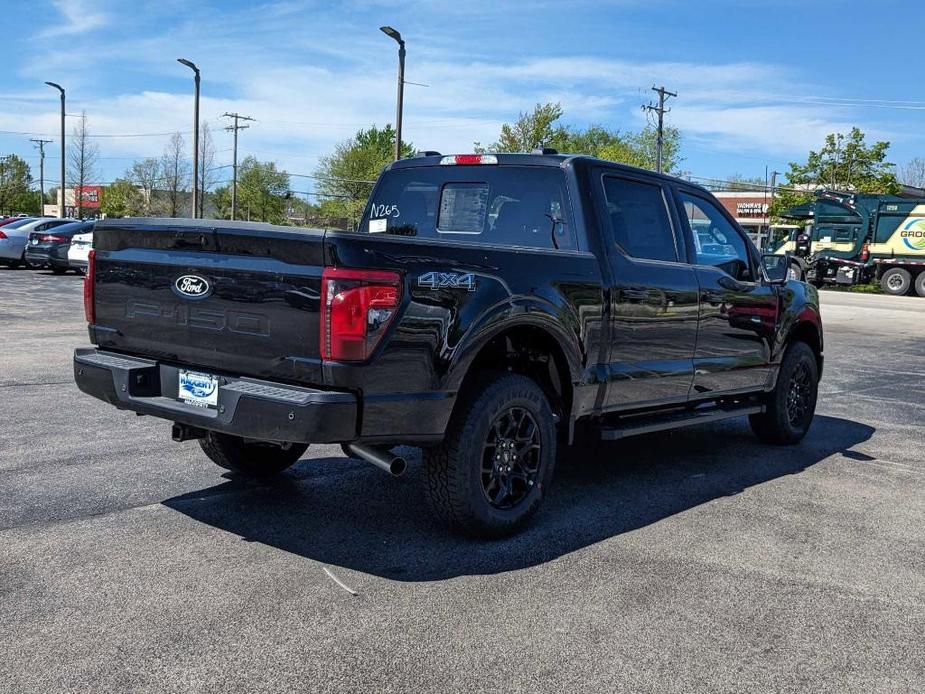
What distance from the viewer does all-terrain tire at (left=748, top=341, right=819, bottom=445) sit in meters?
7.02

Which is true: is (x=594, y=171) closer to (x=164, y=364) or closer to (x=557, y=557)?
(x=557, y=557)

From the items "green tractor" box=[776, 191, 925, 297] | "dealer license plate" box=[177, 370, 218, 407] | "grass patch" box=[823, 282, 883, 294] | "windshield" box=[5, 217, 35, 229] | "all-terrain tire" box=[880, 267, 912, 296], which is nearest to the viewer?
"dealer license plate" box=[177, 370, 218, 407]

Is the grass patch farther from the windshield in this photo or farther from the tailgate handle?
the tailgate handle

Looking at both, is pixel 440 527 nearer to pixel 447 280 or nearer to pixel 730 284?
pixel 447 280

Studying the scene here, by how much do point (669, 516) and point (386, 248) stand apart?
7.87 feet

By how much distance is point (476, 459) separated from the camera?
432 cm

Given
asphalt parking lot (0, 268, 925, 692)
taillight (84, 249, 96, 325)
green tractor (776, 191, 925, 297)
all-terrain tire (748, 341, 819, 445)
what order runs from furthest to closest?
green tractor (776, 191, 925, 297) → all-terrain tire (748, 341, 819, 445) → taillight (84, 249, 96, 325) → asphalt parking lot (0, 268, 925, 692)

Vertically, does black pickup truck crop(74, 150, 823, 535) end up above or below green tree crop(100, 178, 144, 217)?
below

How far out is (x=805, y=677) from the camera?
10.6 ft

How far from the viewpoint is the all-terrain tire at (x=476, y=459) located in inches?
168

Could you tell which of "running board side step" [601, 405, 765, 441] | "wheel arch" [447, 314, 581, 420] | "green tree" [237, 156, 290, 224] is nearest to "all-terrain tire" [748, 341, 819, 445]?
"running board side step" [601, 405, 765, 441]

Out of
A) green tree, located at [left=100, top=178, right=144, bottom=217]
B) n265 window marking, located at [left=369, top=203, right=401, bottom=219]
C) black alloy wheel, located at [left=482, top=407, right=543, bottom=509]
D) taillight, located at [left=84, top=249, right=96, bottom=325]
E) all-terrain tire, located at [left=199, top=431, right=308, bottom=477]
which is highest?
green tree, located at [left=100, top=178, right=144, bottom=217]

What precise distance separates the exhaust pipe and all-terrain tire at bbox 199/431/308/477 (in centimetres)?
133

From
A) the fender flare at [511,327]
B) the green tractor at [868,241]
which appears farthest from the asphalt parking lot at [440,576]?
the green tractor at [868,241]
